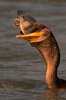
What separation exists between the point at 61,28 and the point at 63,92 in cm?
727

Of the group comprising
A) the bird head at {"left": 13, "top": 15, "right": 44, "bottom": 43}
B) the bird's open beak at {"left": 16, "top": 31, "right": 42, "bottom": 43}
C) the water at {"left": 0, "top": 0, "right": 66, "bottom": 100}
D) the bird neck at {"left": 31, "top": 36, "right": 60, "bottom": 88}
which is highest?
the bird head at {"left": 13, "top": 15, "right": 44, "bottom": 43}

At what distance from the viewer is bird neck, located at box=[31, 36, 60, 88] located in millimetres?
10438

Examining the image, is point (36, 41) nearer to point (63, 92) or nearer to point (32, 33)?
point (32, 33)

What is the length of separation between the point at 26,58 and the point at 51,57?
3.64 m

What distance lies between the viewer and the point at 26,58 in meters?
14.3

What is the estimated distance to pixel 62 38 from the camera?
53.7 feet

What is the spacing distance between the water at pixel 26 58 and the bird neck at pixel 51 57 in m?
0.16

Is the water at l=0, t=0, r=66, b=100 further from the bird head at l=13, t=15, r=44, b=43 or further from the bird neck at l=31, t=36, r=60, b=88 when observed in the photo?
the bird head at l=13, t=15, r=44, b=43

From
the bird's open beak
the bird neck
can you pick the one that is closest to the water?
the bird neck

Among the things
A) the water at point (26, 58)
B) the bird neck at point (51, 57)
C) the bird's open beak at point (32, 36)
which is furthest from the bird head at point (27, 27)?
the water at point (26, 58)

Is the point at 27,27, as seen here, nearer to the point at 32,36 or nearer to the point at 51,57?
the point at 32,36

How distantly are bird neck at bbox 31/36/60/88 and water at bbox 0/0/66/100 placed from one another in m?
0.16

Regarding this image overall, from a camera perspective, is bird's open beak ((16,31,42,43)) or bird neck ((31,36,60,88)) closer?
bird's open beak ((16,31,42,43))

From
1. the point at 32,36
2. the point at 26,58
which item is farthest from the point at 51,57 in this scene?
the point at 26,58
